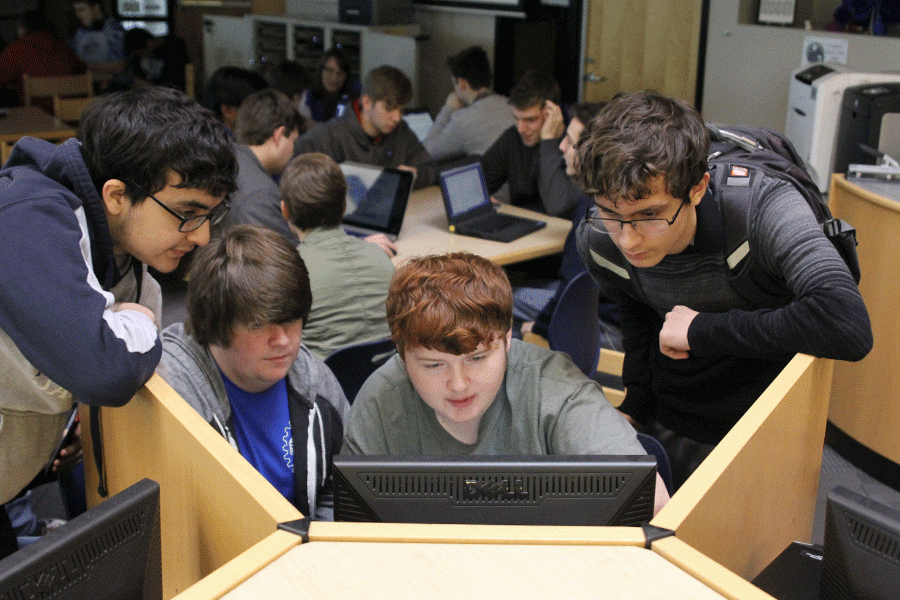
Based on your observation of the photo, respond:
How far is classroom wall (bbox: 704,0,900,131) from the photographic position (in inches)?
174

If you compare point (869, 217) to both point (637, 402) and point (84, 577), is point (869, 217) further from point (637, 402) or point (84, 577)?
point (84, 577)

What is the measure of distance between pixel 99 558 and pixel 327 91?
16.4 ft

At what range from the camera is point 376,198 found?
3.20 metres

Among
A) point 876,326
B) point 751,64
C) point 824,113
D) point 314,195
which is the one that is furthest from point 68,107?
point 876,326

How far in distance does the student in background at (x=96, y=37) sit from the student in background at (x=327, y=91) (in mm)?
3132

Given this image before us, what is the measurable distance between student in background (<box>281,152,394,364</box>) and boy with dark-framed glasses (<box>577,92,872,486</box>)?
776 millimetres

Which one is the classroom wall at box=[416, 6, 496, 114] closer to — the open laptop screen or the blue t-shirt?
the open laptop screen

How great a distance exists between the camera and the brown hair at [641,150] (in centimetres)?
142

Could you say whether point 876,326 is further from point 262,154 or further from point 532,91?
point 262,154

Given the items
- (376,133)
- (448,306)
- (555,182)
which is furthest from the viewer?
(376,133)

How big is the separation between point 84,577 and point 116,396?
405mm

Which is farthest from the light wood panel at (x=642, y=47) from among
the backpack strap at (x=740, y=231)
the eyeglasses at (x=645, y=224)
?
the eyeglasses at (x=645, y=224)

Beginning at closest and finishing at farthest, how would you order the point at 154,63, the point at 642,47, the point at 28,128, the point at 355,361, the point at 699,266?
the point at 699,266 < the point at 355,361 < the point at 28,128 < the point at 642,47 < the point at 154,63

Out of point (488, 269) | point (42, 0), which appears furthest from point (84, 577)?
point (42, 0)
